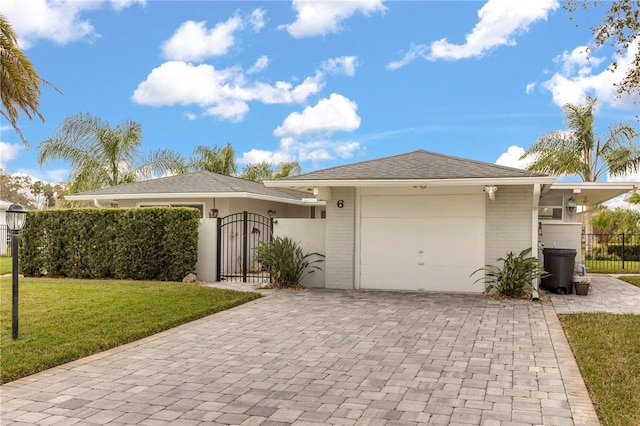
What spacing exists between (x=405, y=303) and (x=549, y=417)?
19.8 feet

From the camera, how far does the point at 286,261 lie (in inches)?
493

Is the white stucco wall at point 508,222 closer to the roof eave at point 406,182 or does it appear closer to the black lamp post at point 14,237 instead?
the roof eave at point 406,182

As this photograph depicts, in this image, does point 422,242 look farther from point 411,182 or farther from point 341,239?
point 341,239

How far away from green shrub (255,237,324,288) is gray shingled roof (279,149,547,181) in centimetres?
169

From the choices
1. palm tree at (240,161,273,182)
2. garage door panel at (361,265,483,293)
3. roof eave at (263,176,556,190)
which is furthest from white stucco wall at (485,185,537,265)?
palm tree at (240,161,273,182)

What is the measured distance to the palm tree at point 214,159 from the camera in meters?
29.5

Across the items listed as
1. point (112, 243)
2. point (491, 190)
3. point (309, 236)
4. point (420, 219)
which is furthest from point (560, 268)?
point (112, 243)

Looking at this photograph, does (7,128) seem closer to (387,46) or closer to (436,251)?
(436,251)

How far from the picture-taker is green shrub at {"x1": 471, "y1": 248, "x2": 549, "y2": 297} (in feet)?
35.5

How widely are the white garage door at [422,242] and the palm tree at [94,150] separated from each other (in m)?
16.8

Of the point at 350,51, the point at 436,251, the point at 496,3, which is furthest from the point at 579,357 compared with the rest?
the point at 350,51

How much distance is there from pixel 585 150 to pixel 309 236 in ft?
62.7

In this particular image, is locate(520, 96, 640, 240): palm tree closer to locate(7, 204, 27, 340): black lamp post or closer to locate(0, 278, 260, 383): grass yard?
locate(0, 278, 260, 383): grass yard

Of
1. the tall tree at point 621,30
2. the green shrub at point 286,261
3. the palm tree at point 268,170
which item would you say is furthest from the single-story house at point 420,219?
the palm tree at point 268,170
